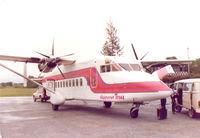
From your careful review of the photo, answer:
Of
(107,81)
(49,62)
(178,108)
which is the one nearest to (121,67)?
(107,81)

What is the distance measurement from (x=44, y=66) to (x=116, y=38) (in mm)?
19502

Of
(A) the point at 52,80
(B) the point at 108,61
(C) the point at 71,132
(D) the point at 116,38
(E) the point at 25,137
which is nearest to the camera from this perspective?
(E) the point at 25,137

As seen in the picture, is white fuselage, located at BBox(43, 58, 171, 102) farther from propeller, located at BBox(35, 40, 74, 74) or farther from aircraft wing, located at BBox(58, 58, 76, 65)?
propeller, located at BBox(35, 40, 74, 74)

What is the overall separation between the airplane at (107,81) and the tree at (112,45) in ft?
53.2

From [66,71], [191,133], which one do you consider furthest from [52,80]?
[191,133]

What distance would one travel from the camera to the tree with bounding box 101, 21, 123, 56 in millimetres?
32375

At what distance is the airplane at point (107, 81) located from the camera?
9.62 metres

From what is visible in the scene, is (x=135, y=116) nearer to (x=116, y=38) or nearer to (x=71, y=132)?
(x=71, y=132)

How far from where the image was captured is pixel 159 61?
15.7m

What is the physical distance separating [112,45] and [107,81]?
72.8 feet

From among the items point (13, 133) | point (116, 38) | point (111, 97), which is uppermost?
point (116, 38)

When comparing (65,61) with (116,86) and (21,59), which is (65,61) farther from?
(116,86)

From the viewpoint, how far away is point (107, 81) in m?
11.3

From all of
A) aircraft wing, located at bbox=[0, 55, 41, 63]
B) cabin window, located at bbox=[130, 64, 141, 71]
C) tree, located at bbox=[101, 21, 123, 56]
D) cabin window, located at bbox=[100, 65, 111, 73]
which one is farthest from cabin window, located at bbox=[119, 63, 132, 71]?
tree, located at bbox=[101, 21, 123, 56]
